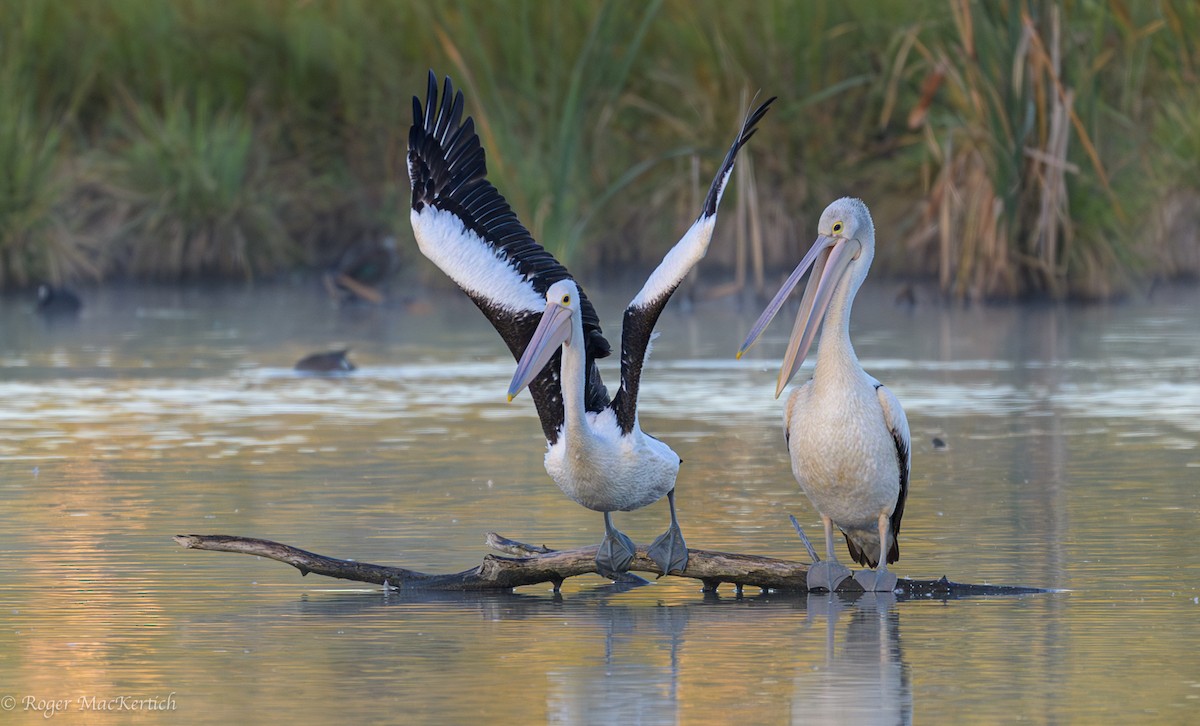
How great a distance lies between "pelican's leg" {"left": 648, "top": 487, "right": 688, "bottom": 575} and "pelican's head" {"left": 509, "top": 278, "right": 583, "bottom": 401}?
0.70m

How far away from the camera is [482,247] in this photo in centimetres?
819

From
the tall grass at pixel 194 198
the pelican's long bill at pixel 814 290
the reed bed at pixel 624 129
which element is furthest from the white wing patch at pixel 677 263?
the tall grass at pixel 194 198

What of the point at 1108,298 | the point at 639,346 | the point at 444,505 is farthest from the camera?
the point at 1108,298

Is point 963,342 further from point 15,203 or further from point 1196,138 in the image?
point 15,203

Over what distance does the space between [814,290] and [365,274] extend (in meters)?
16.3

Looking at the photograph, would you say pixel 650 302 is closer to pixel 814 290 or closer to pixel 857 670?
pixel 814 290

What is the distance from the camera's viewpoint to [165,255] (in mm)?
25547

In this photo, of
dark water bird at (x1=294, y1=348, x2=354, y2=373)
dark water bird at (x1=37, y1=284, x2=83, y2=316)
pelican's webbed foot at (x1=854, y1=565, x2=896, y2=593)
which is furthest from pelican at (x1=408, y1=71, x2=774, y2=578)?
dark water bird at (x1=37, y1=284, x2=83, y2=316)

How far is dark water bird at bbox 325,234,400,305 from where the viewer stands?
23.1m

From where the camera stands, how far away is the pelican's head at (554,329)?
7.51 metres

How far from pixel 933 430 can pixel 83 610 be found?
5.79m

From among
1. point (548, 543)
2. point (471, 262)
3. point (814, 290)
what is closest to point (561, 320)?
point (471, 262)

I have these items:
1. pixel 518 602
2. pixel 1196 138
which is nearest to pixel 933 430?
pixel 518 602

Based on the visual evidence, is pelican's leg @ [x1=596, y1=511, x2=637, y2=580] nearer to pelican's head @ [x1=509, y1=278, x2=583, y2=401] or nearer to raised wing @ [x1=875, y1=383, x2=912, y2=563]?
pelican's head @ [x1=509, y1=278, x2=583, y2=401]
